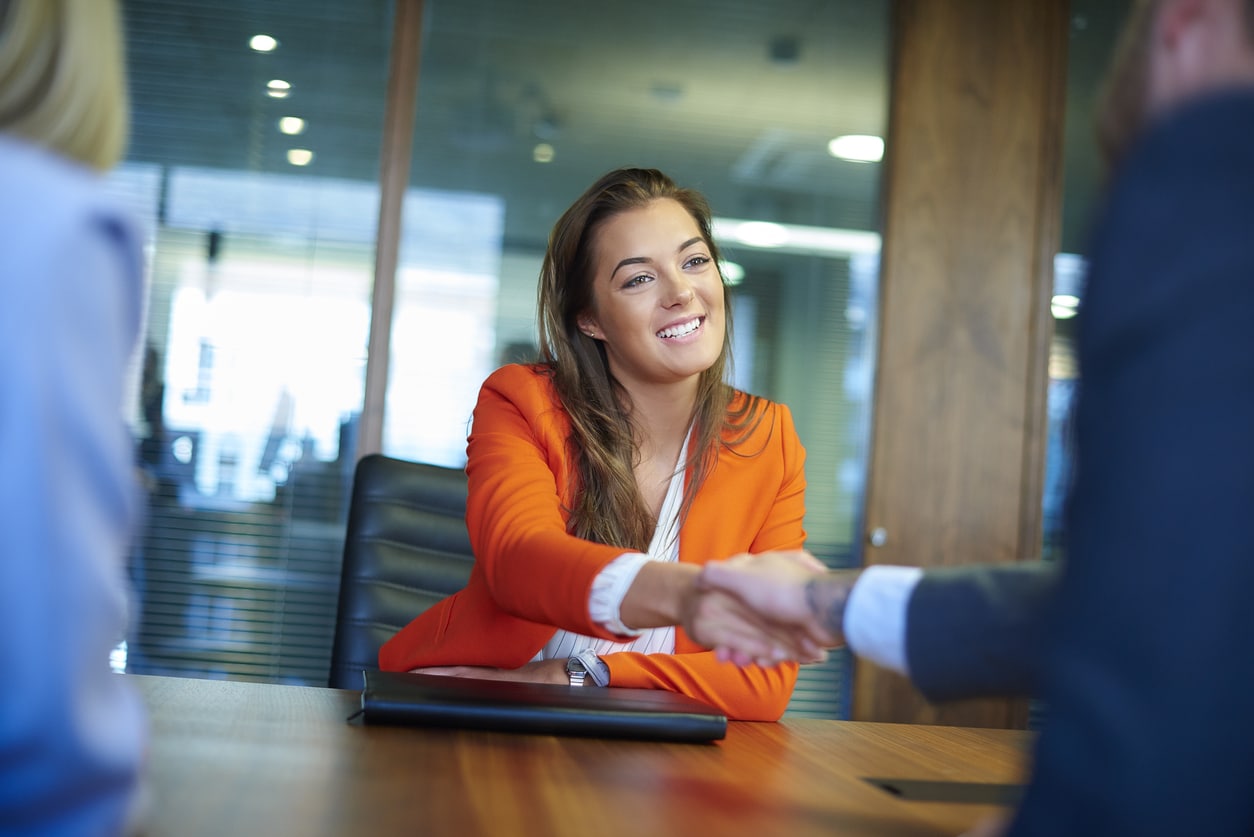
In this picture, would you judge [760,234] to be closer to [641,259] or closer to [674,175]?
[674,175]

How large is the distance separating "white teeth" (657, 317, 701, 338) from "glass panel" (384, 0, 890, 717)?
1.34 metres

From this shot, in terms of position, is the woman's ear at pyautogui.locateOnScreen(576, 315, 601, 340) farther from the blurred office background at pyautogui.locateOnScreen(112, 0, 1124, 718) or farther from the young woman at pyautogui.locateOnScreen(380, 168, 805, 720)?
the blurred office background at pyautogui.locateOnScreen(112, 0, 1124, 718)

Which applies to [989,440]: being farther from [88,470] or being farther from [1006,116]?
[88,470]

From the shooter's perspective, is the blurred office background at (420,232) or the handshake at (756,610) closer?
the handshake at (756,610)

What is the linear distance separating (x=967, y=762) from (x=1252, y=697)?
0.84 meters

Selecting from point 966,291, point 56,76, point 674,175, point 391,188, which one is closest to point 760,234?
point 674,175

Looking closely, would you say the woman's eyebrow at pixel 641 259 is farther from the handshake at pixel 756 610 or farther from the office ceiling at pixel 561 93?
the office ceiling at pixel 561 93

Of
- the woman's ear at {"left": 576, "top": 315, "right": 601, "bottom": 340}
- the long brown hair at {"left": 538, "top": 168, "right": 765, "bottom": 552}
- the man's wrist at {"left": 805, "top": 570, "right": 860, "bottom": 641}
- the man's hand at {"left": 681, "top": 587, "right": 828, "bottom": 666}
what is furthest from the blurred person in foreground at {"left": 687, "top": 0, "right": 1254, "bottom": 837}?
the woman's ear at {"left": 576, "top": 315, "right": 601, "bottom": 340}

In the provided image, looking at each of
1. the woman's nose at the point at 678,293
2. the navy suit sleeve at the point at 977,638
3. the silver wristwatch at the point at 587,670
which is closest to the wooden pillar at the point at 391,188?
the woman's nose at the point at 678,293

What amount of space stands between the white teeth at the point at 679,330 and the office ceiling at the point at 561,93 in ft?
4.72

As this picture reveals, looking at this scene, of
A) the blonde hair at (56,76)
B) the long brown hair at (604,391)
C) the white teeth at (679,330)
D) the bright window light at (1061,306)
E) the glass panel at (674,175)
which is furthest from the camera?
the bright window light at (1061,306)

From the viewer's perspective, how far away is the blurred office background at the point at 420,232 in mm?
3207

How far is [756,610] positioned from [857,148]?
2.60 metres

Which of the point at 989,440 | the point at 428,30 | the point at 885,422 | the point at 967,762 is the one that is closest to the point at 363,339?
the point at 428,30
